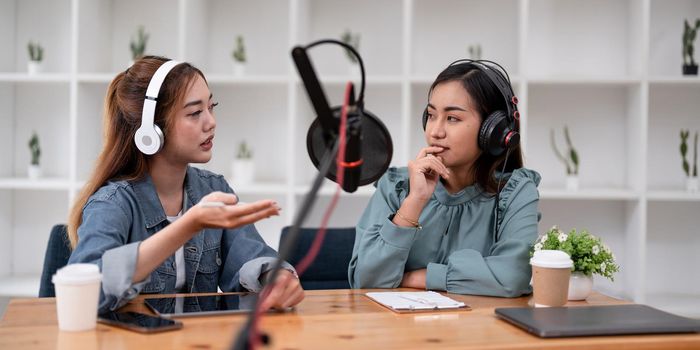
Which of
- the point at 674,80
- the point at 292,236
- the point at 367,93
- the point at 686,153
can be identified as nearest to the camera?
the point at 292,236

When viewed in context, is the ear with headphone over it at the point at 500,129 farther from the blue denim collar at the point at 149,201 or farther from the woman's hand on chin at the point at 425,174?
the blue denim collar at the point at 149,201

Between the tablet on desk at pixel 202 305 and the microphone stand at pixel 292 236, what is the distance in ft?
1.63

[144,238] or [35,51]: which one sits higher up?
[35,51]

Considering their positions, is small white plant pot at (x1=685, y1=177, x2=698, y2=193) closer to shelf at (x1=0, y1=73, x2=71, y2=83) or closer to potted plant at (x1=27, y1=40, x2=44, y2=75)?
shelf at (x1=0, y1=73, x2=71, y2=83)

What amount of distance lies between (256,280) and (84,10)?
2251mm

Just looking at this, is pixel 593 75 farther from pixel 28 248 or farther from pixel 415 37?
pixel 28 248

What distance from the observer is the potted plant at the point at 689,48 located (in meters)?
3.37

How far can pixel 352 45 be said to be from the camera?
358cm

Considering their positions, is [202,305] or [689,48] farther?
[689,48]

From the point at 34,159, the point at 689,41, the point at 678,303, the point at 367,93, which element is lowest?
the point at 678,303

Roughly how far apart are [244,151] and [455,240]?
5.89 feet

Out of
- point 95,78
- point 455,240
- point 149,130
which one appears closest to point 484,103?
point 455,240

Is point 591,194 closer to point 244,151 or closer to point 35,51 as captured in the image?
point 244,151

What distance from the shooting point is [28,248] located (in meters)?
3.84
